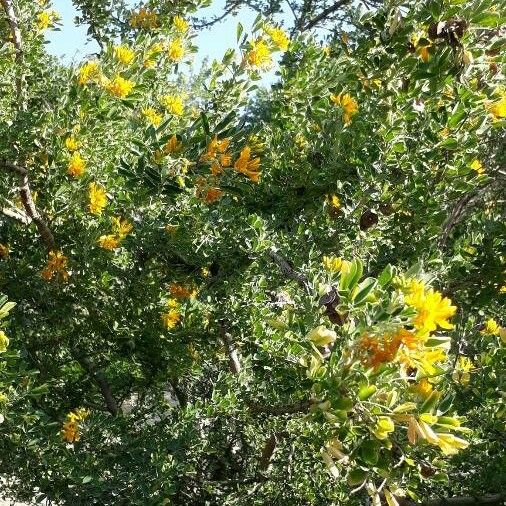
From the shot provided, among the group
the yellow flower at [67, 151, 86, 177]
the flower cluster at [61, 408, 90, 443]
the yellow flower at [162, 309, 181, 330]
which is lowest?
the flower cluster at [61, 408, 90, 443]

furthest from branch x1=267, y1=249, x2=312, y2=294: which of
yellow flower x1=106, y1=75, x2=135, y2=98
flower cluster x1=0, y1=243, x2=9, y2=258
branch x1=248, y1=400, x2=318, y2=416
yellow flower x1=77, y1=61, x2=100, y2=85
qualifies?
flower cluster x1=0, y1=243, x2=9, y2=258

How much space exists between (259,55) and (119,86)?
24.6 inches

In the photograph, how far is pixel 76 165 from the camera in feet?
9.49

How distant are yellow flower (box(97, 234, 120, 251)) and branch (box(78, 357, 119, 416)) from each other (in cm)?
82

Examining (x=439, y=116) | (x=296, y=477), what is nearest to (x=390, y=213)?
(x=439, y=116)

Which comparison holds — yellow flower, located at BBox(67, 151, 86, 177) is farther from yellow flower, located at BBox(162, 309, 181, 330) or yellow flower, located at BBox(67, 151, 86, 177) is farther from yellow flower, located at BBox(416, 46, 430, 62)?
yellow flower, located at BBox(416, 46, 430, 62)

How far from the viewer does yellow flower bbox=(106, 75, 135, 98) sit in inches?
111

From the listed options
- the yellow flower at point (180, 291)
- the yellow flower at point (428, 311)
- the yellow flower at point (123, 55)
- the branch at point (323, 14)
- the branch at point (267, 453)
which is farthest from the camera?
the branch at point (323, 14)

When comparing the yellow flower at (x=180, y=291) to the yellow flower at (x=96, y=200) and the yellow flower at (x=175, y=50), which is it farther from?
the yellow flower at (x=175, y=50)

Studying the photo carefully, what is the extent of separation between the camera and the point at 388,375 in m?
1.33

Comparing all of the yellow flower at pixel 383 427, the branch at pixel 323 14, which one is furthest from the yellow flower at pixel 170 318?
the branch at pixel 323 14

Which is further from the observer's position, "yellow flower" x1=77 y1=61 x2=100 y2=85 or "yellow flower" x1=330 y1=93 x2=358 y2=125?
"yellow flower" x1=77 y1=61 x2=100 y2=85

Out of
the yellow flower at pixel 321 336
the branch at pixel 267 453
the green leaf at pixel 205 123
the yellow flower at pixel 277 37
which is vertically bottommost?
the branch at pixel 267 453

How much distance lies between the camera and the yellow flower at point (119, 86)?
282cm
